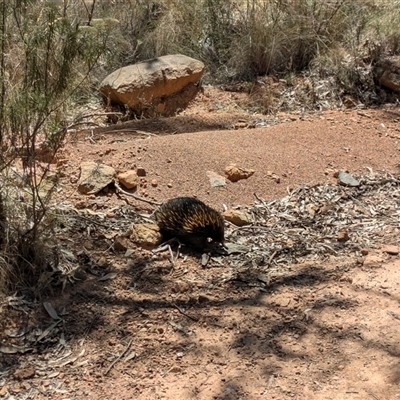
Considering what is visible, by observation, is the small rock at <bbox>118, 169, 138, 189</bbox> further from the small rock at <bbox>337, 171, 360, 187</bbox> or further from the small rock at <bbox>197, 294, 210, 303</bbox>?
the small rock at <bbox>337, 171, 360, 187</bbox>

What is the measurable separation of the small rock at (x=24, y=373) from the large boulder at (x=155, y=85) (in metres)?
4.87

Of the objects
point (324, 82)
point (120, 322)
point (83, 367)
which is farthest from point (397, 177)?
point (83, 367)

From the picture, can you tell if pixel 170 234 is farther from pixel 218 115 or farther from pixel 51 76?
pixel 218 115

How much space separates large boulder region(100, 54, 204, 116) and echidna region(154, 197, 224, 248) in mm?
3379

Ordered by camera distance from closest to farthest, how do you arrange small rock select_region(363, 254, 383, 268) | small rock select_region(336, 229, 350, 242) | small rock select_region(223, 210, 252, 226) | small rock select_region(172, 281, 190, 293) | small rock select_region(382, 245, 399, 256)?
small rock select_region(172, 281, 190, 293) → small rock select_region(363, 254, 383, 268) → small rock select_region(382, 245, 399, 256) → small rock select_region(336, 229, 350, 242) → small rock select_region(223, 210, 252, 226)

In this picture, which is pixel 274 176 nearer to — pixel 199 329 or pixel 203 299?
pixel 203 299

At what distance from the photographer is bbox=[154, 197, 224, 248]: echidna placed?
4578mm

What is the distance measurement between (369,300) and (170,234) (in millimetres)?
1538

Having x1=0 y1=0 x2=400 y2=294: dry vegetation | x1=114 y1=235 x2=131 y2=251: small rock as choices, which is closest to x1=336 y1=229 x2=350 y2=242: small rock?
x1=114 y1=235 x2=131 y2=251: small rock

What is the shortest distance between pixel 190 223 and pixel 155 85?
380cm

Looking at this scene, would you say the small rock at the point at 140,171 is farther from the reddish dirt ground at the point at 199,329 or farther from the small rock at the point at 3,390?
the small rock at the point at 3,390

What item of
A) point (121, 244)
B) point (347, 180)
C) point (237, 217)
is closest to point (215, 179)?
point (237, 217)

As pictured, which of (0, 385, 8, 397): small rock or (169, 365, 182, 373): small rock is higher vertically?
(169, 365, 182, 373): small rock

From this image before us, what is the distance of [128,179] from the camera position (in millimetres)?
5348
